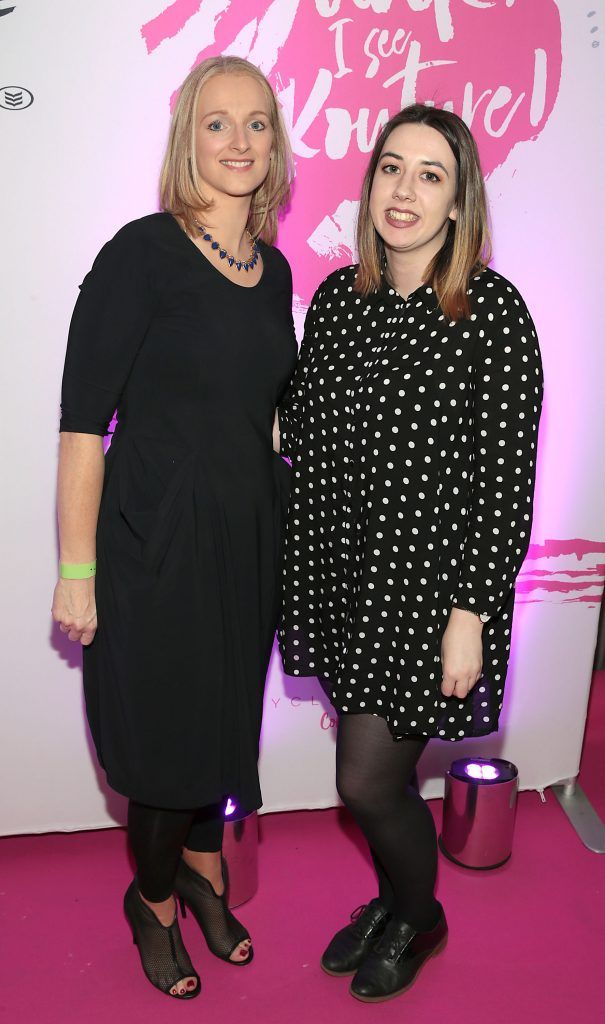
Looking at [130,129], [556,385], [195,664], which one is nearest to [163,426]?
→ [195,664]

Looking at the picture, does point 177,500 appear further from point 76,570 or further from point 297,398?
point 297,398

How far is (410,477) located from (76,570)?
2.09ft

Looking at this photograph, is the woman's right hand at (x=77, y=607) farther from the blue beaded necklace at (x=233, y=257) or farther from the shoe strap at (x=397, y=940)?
the shoe strap at (x=397, y=940)

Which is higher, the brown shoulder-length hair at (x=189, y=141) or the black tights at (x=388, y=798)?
the brown shoulder-length hair at (x=189, y=141)

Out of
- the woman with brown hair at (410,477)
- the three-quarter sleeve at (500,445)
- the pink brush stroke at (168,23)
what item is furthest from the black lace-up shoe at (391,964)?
the pink brush stroke at (168,23)

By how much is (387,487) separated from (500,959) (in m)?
1.16

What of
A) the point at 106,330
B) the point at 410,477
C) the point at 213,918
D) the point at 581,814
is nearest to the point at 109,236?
the point at 106,330

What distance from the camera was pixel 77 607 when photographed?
176 cm

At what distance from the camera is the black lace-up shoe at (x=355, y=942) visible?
2.05 metres

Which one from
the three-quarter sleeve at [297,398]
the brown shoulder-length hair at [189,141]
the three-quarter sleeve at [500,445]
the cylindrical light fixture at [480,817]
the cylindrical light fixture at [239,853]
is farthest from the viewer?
the cylindrical light fixture at [480,817]

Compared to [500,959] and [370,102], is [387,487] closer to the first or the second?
[370,102]

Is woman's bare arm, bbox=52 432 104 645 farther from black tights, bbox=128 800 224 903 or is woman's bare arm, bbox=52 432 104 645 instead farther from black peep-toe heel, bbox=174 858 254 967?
black peep-toe heel, bbox=174 858 254 967

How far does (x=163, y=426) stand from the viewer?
170cm

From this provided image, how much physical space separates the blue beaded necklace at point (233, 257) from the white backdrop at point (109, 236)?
0.35 metres
